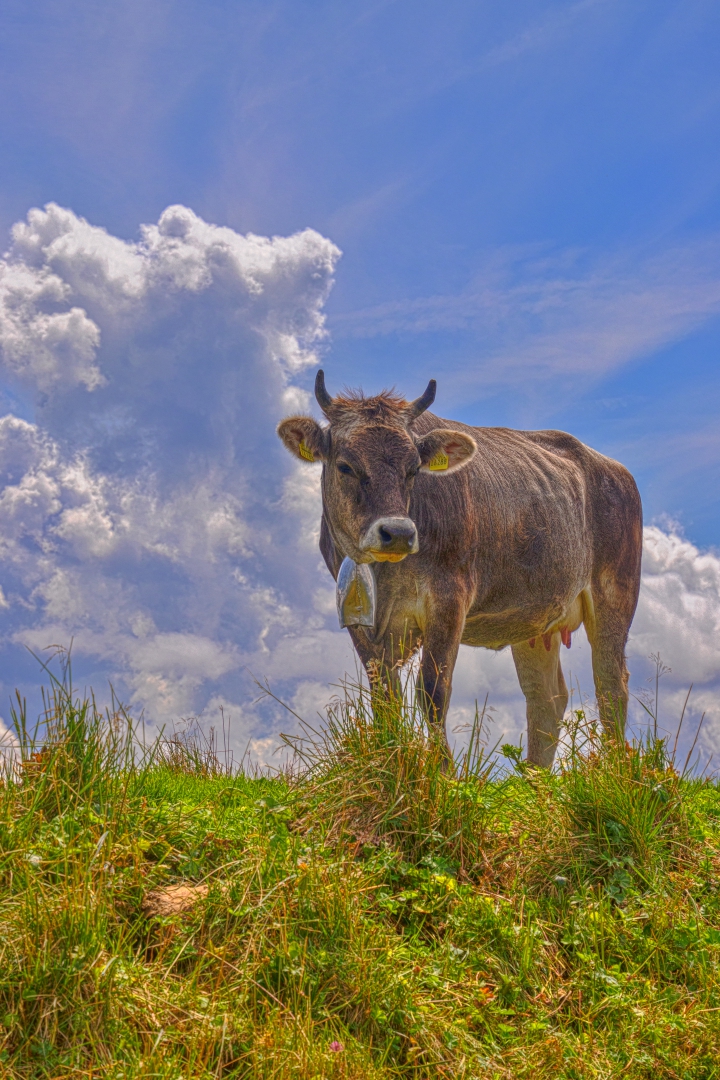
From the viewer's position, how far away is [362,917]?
441cm

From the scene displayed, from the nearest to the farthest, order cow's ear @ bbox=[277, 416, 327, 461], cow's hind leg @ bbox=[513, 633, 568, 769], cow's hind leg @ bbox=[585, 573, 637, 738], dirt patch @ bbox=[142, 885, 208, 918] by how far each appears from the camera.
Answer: dirt patch @ bbox=[142, 885, 208, 918]
cow's ear @ bbox=[277, 416, 327, 461]
cow's hind leg @ bbox=[585, 573, 637, 738]
cow's hind leg @ bbox=[513, 633, 568, 769]

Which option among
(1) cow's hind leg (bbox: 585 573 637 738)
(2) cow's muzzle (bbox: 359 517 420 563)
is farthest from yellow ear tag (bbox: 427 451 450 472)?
(1) cow's hind leg (bbox: 585 573 637 738)

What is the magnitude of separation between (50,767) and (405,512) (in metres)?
4.07

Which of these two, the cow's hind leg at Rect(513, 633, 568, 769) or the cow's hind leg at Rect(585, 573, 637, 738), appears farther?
the cow's hind leg at Rect(513, 633, 568, 769)

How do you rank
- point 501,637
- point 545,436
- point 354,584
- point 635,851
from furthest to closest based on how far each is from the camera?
point 545,436 < point 501,637 < point 354,584 < point 635,851

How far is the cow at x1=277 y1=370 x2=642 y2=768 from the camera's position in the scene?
8.31 m

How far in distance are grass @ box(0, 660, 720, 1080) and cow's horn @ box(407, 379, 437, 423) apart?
4016 millimetres

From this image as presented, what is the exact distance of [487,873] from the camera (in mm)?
5246

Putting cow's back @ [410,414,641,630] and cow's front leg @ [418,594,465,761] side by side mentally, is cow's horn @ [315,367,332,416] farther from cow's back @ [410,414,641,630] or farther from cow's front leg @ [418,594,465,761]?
cow's front leg @ [418,594,465,761]

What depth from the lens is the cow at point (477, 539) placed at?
→ 27.3 ft

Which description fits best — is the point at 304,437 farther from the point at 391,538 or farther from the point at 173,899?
the point at 173,899

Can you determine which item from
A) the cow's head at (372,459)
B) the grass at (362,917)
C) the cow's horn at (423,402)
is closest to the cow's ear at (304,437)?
the cow's head at (372,459)

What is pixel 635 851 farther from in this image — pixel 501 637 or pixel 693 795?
pixel 501 637

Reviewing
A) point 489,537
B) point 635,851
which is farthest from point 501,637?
point 635,851
